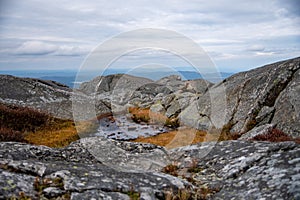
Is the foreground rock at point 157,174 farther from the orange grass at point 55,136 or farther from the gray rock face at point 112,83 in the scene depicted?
the gray rock face at point 112,83

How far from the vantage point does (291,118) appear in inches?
661

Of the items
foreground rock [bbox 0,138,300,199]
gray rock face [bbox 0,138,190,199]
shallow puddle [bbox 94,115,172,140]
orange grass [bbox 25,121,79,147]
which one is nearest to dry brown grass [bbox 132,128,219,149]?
shallow puddle [bbox 94,115,172,140]

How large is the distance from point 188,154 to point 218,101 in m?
15.4

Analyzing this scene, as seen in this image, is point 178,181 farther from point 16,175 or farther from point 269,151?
point 16,175

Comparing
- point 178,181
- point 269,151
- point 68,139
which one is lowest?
point 68,139

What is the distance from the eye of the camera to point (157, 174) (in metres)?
8.41

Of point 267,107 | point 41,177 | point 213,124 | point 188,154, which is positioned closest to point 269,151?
point 188,154

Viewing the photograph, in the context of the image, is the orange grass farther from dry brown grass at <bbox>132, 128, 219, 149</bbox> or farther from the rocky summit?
the rocky summit

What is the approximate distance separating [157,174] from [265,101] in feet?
46.3

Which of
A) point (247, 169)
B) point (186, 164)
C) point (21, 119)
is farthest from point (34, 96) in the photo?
point (247, 169)

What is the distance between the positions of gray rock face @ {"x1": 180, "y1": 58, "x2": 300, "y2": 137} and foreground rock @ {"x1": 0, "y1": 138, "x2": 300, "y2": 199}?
824cm

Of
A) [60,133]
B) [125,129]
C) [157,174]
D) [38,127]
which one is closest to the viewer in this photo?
[157,174]

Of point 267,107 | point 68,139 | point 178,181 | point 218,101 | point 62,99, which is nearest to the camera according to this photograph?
point 178,181

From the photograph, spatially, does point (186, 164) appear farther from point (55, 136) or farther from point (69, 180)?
point (55, 136)
